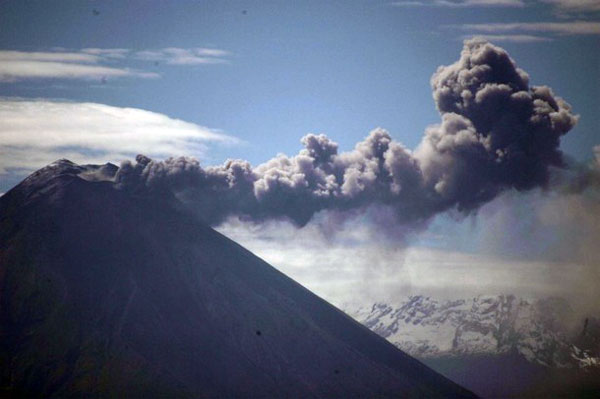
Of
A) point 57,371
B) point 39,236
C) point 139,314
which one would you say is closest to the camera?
point 57,371

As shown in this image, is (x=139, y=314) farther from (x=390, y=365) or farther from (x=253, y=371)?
(x=390, y=365)

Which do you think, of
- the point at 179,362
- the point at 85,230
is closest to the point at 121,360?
the point at 179,362

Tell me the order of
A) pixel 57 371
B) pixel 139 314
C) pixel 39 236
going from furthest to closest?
pixel 39 236 < pixel 139 314 < pixel 57 371

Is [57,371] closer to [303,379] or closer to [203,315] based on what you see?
[203,315]

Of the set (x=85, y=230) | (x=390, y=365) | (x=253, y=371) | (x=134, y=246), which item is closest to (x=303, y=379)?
(x=253, y=371)

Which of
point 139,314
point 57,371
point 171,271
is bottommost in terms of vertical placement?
point 57,371

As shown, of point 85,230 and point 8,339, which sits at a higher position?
point 85,230

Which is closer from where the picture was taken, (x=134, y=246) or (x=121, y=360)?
(x=121, y=360)
